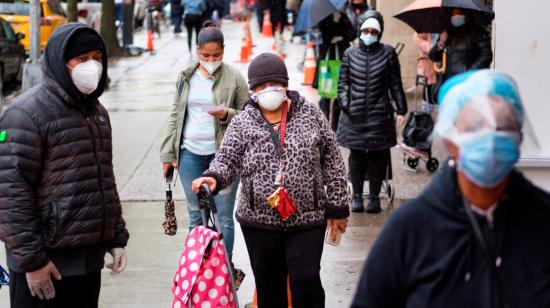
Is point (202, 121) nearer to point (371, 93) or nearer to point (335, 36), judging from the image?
point (371, 93)

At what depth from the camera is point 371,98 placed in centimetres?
951

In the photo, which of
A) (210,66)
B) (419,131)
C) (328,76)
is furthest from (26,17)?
(210,66)


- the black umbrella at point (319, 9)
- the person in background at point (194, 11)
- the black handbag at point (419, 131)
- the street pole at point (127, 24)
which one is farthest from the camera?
the street pole at point (127, 24)

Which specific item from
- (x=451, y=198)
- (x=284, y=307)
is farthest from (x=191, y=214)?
(x=451, y=198)

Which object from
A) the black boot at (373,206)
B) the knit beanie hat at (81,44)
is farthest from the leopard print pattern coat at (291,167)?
the black boot at (373,206)

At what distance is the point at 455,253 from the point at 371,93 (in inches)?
259

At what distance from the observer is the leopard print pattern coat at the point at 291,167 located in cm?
545

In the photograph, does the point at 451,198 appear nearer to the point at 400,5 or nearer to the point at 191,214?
the point at 191,214

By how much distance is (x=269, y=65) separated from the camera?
5703 millimetres

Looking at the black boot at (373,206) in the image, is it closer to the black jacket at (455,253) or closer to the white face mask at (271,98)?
the white face mask at (271,98)

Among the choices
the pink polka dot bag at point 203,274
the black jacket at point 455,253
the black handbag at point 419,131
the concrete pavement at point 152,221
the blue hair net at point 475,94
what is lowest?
the concrete pavement at point 152,221

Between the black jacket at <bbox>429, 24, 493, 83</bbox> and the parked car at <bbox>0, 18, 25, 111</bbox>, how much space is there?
10295mm

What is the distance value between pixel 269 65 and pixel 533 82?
2883 mm

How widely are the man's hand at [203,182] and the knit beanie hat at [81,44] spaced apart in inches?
34.2
